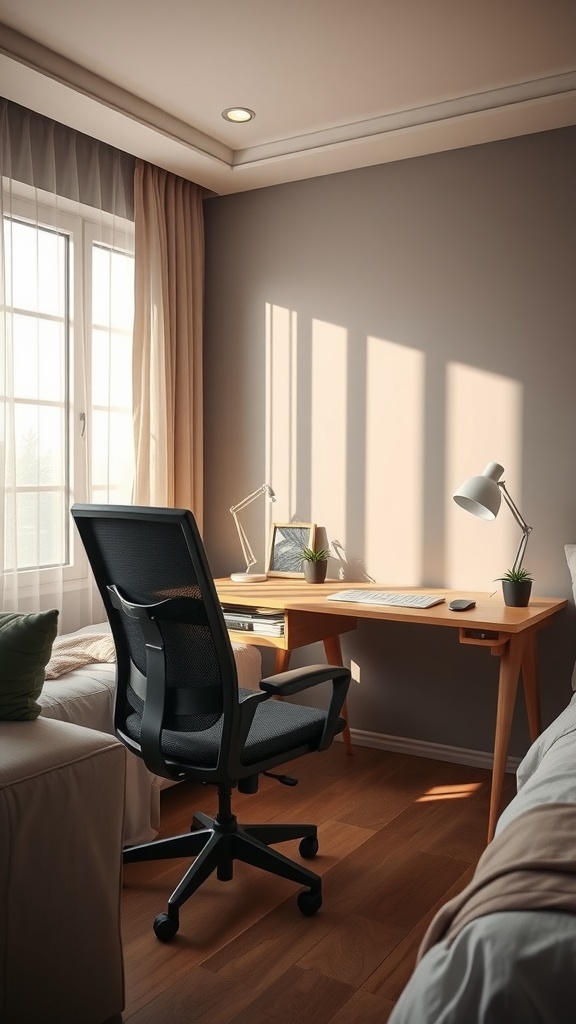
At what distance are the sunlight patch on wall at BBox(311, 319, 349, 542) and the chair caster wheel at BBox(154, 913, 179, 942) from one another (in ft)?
6.31

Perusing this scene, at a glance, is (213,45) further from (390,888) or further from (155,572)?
(390,888)

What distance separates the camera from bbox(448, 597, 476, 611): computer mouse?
287 cm

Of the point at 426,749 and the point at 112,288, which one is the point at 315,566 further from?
the point at 112,288

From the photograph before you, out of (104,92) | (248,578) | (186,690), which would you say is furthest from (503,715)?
(104,92)

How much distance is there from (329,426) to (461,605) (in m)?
1.18

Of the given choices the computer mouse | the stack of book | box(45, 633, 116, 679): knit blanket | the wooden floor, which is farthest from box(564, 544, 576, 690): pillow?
box(45, 633, 116, 679): knit blanket

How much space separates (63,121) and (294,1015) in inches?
118

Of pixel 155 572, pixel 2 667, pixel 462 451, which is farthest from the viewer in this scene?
pixel 462 451

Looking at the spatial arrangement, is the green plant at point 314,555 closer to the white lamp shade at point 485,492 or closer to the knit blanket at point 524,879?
the white lamp shade at point 485,492

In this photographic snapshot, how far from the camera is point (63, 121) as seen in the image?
317cm

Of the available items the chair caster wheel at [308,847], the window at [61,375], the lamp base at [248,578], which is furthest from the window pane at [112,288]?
the chair caster wheel at [308,847]

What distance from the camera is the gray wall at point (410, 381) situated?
3236mm

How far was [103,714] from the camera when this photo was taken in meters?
2.62

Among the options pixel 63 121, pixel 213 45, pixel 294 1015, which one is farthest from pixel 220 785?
pixel 63 121
